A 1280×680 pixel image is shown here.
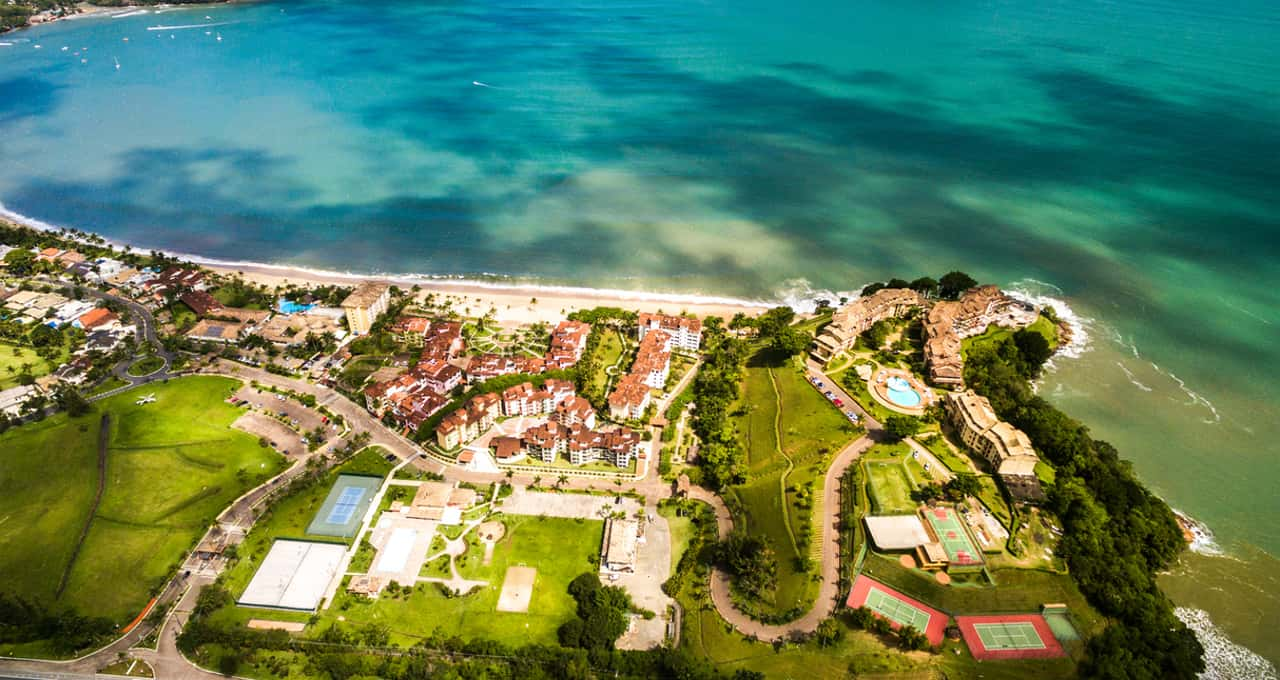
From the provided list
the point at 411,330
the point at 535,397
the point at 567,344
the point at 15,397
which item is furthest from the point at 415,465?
the point at 15,397

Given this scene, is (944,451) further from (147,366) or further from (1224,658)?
(147,366)

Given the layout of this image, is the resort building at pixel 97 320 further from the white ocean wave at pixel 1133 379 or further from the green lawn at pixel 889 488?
the white ocean wave at pixel 1133 379

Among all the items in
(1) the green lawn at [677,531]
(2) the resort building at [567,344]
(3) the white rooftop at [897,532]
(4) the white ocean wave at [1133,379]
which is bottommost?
(1) the green lawn at [677,531]

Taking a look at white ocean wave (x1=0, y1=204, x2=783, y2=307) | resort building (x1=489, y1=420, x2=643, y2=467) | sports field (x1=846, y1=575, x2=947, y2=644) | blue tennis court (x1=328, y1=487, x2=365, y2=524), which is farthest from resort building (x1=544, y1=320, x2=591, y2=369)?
sports field (x1=846, y1=575, x2=947, y2=644)

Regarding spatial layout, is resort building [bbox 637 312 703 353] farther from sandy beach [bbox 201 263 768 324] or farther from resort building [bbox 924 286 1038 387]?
resort building [bbox 924 286 1038 387]

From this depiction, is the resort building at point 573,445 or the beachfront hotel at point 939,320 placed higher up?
the beachfront hotel at point 939,320

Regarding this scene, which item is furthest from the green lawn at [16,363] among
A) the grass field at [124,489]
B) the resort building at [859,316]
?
the resort building at [859,316]
